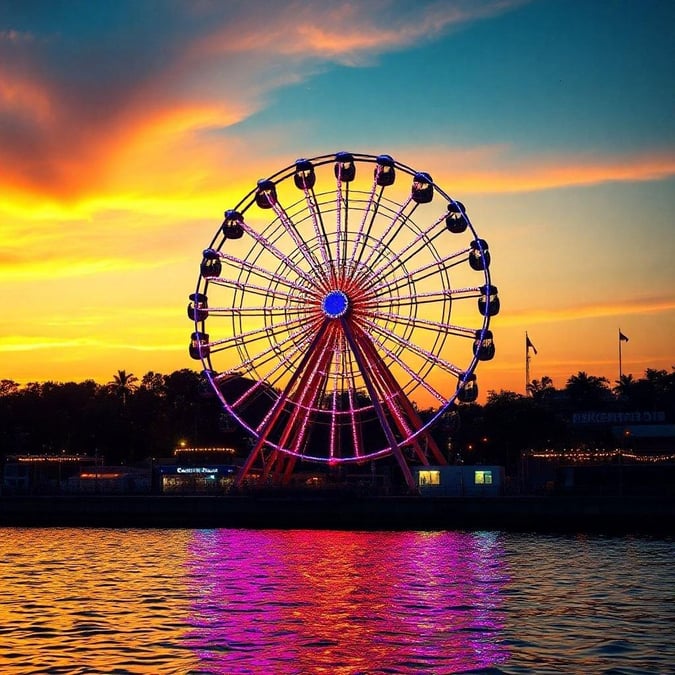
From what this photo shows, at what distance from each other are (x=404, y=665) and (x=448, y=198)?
57954 mm

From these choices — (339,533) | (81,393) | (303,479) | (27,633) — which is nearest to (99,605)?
(27,633)

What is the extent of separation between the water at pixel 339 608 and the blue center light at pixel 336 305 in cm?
1917

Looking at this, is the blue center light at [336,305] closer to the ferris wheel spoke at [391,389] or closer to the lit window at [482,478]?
the ferris wheel spoke at [391,389]

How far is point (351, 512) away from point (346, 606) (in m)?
47.3

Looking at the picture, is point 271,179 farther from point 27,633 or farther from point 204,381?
point 27,633

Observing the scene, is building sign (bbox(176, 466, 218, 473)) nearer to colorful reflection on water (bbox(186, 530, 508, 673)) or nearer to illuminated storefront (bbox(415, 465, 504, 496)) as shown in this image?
illuminated storefront (bbox(415, 465, 504, 496))

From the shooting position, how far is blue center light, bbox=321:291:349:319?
8794 centimetres

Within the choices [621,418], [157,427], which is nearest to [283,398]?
[621,418]

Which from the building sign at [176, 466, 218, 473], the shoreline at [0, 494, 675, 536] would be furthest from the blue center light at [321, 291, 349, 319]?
the building sign at [176, 466, 218, 473]

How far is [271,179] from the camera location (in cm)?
9219

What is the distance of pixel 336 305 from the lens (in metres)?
88.0

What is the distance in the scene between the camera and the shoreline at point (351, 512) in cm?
8888

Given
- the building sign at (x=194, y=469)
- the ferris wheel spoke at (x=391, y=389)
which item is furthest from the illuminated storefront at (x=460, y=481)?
the building sign at (x=194, y=469)

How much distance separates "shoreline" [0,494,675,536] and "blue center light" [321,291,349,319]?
16.1 meters
